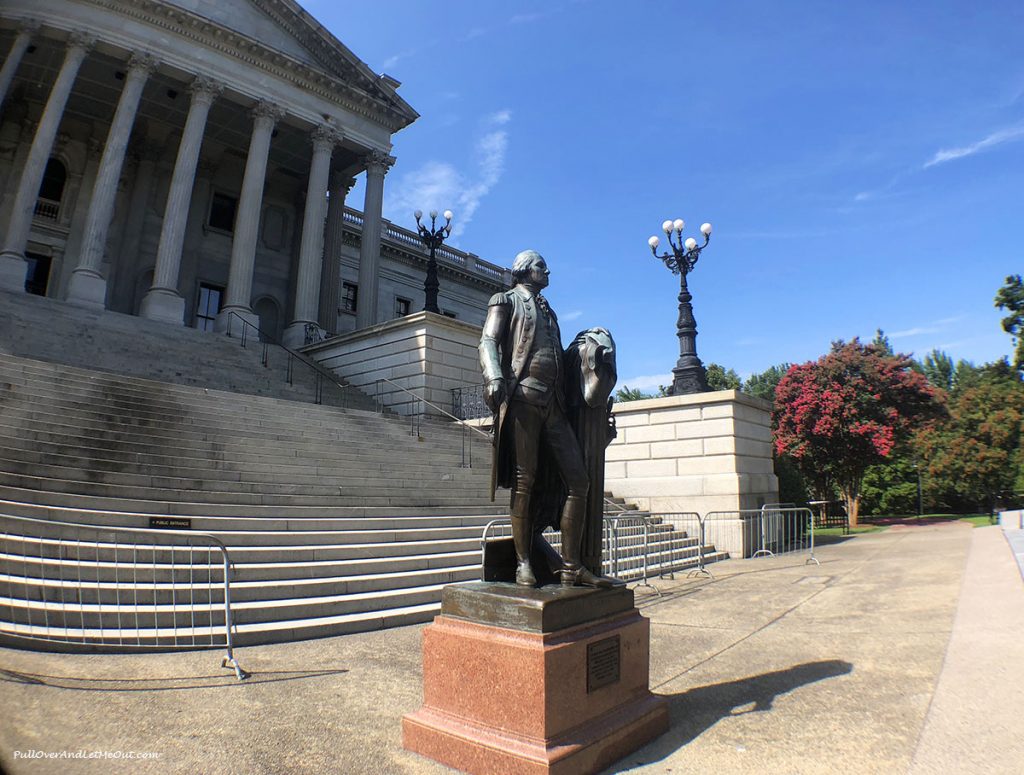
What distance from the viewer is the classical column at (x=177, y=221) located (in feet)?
77.5

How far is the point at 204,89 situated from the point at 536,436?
28910 mm

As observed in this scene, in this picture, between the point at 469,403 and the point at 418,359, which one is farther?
the point at 418,359

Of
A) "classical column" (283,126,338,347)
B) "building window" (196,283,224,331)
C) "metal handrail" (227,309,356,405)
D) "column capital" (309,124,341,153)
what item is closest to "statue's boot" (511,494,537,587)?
"metal handrail" (227,309,356,405)

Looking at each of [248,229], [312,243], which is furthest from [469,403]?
[248,229]

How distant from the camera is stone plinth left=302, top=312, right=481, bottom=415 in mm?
20312

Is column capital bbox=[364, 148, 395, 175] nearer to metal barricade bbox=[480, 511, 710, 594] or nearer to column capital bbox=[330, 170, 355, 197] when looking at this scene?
column capital bbox=[330, 170, 355, 197]

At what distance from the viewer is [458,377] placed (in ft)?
68.9

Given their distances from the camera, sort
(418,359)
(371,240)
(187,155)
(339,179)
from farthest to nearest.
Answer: (339,179)
(371,240)
(187,155)
(418,359)

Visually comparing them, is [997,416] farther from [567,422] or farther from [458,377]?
[567,422]

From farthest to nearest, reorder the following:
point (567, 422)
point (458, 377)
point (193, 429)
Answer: point (458, 377)
point (193, 429)
point (567, 422)

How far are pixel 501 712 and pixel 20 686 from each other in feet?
12.0

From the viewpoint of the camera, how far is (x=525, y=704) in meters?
3.23

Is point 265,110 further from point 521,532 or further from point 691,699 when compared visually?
point 691,699

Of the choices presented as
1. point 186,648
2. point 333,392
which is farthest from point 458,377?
point 186,648
